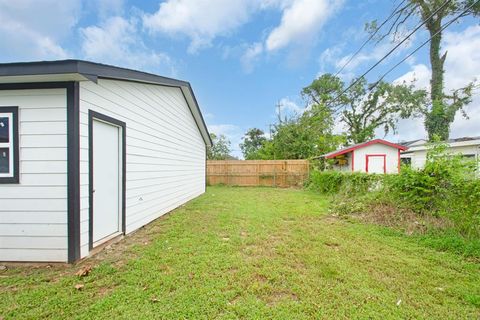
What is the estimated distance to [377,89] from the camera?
2300cm

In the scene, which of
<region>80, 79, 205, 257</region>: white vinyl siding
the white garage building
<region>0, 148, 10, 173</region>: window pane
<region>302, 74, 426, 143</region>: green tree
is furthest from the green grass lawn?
<region>302, 74, 426, 143</region>: green tree

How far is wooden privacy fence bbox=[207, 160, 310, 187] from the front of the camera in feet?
47.5

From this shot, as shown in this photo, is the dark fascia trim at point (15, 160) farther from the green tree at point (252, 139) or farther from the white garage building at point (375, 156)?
the green tree at point (252, 139)

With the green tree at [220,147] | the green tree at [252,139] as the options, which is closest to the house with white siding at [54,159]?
the green tree at [220,147]

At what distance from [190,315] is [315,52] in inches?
548

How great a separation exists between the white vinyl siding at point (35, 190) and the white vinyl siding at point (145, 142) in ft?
1.01

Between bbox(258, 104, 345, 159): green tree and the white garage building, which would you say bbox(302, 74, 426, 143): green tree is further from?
the white garage building

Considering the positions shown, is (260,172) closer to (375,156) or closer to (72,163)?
(375,156)

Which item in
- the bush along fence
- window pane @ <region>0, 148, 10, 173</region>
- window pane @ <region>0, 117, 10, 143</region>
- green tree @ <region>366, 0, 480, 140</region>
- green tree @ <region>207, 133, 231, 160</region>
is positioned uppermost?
green tree @ <region>366, 0, 480, 140</region>

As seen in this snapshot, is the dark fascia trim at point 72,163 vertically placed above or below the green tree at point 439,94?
below

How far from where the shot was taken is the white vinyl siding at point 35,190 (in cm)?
307

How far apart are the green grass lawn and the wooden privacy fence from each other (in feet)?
33.7

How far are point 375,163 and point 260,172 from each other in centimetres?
675

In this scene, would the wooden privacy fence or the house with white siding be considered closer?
the house with white siding
